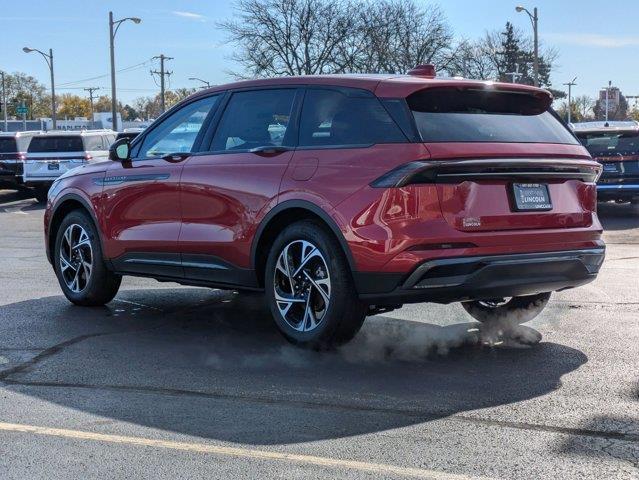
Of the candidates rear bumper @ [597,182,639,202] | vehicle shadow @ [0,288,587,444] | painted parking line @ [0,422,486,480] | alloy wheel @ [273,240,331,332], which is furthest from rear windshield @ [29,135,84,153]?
painted parking line @ [0,422,486,480]

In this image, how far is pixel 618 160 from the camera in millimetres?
16938

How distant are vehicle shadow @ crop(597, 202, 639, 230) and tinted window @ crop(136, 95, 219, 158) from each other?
34.5 ft

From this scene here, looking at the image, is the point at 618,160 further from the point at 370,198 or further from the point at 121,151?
the point at 370,198

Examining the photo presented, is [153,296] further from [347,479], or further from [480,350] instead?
[347,479]

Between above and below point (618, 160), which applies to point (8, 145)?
above

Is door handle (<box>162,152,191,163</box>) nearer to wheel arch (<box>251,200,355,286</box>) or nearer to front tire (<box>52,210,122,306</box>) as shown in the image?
wheel arch (<box>251,200,355,286</box>)

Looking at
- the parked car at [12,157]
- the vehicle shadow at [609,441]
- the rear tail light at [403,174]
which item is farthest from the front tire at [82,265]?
the parked car at [12,157]

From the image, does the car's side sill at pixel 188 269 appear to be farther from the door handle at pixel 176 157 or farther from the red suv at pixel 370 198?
the door handle at pixel 176 157

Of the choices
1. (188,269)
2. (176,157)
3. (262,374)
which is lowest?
(262,374)

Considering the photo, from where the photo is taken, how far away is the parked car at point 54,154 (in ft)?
76.5

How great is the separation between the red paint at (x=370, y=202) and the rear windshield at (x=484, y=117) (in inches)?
2.8

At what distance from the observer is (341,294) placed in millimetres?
5633

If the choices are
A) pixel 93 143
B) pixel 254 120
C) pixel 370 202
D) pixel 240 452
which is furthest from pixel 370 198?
pixel 93 143

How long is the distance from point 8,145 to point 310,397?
71.2ft
